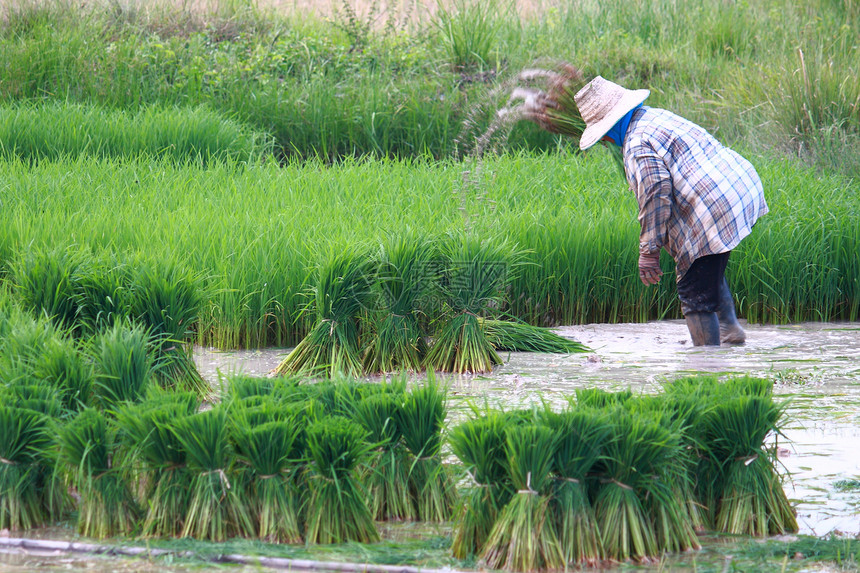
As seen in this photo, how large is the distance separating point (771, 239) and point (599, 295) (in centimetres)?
111

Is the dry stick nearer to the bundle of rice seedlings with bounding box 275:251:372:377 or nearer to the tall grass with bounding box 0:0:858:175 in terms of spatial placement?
the bundle of rice seedlings with bounding box 275:251:372:377

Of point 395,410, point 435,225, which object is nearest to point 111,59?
point 435,225

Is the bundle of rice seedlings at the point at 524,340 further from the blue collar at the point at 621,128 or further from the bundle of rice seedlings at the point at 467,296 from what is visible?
the blue collar at the point at 621,128

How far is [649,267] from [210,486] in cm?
293

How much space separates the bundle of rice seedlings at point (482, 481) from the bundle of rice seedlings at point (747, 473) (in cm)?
68

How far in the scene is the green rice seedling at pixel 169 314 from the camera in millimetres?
4152

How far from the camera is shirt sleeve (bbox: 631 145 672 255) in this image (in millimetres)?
5023

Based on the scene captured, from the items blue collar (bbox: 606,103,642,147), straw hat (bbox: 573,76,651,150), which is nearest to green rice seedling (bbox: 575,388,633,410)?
straw hat (bbox: 573,76,651,150)

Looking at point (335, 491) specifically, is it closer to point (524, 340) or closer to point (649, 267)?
point (524, 340)

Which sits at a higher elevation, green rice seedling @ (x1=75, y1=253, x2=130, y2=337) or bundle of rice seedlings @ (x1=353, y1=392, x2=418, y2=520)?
green rice seedling @ (x1=75, y1=253, x2=130, y2=337)

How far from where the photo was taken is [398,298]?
15.7 feet

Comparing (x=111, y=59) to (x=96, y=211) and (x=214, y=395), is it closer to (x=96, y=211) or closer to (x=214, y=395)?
(x=96, y=211)

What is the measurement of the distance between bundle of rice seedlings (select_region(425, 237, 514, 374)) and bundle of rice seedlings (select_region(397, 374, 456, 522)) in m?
1.68

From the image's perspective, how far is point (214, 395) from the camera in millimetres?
4332
